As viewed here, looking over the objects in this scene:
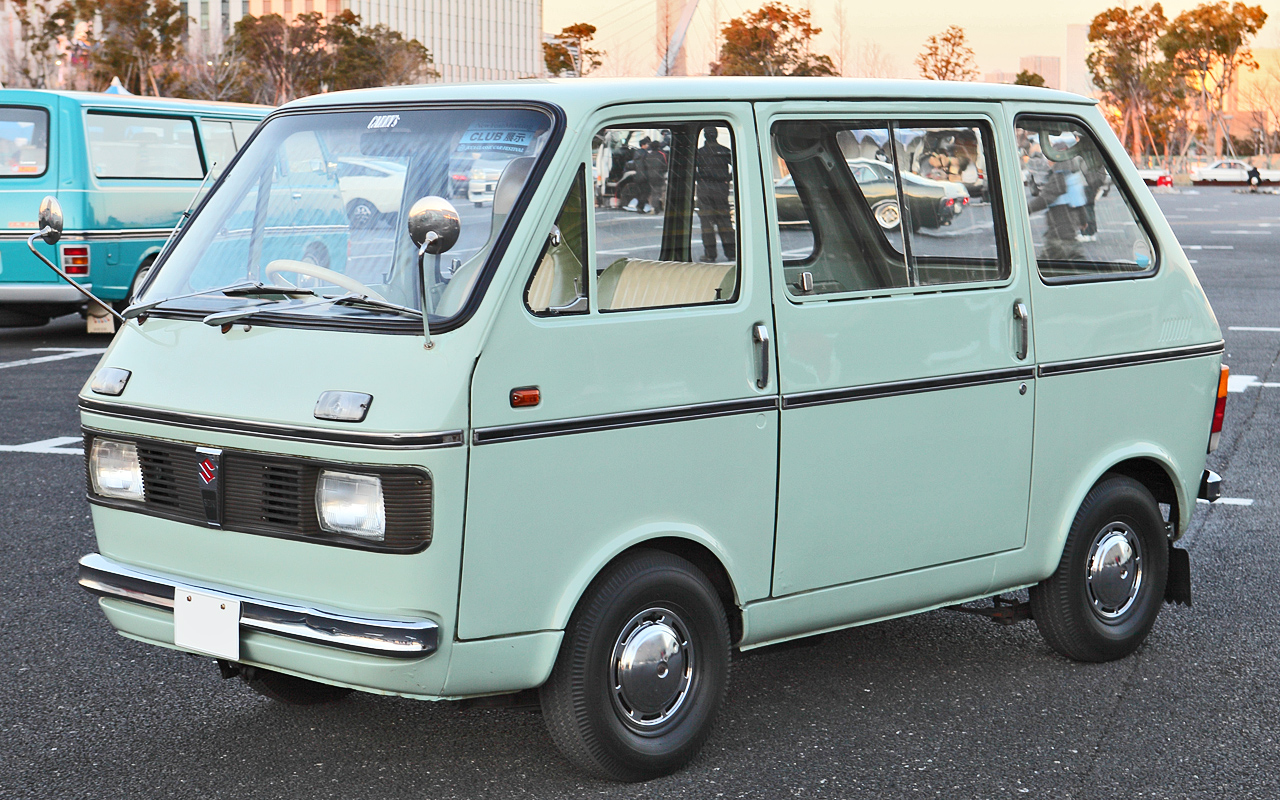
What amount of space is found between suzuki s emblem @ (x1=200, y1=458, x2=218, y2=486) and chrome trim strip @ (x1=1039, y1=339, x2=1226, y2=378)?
2.54 metres

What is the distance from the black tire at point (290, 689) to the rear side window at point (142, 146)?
34.2 feet

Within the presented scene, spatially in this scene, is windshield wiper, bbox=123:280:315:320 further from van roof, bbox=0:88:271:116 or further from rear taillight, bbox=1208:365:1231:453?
van roof, bbox=0:88:271:116

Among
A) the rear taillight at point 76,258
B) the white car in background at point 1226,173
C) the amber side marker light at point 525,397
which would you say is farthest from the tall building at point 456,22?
the amber side marker light at point 525,397

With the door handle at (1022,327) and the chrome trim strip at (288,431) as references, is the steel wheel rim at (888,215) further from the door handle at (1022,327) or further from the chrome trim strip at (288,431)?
the chrome trim strip at (288,431)

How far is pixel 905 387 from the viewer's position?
4387mm

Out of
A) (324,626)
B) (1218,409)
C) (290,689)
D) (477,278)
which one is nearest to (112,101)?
(290,689)

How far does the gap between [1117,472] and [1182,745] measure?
110 cm

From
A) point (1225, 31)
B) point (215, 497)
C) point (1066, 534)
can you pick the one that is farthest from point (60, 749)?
point (1225, 31)

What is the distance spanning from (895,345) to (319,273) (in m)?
1.67

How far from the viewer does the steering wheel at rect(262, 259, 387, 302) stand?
3.75m

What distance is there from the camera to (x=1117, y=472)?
16.9ft

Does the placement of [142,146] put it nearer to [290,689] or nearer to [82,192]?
[82,192]

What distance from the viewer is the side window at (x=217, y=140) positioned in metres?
15.1

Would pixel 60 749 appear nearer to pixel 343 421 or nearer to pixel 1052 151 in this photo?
pixel 343 421
